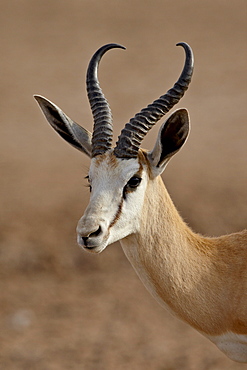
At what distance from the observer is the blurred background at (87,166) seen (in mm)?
10070

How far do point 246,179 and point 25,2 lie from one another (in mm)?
20099

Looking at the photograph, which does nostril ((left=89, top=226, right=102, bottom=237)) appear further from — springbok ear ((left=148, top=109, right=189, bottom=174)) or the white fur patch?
the white fur patch

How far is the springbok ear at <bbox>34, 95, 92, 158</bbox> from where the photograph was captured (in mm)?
6250

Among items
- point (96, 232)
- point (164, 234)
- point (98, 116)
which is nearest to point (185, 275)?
point (164, 234)

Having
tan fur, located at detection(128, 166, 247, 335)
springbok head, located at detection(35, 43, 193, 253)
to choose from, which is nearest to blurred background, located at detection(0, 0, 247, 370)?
tan fur, located at detection(128, 166, 247, 335)

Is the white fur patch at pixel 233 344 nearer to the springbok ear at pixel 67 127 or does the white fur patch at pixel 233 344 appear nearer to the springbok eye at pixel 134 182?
the springbok eye at pixel 134 182

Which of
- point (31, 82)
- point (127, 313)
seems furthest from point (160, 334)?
point (31, 82)

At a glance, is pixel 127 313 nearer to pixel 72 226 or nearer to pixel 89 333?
pixel 89 333

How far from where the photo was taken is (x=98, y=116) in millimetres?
6125

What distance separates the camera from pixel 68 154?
57.0 ft

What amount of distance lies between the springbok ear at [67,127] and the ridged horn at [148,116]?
44cm

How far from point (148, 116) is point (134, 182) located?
609 mm

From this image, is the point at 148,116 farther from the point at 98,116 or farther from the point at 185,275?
the point at 185,275

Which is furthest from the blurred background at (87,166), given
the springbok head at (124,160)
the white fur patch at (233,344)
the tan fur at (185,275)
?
the springbok head at (124,160)
